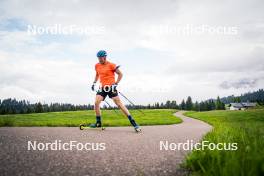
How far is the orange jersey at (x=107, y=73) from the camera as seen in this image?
27.1 ft

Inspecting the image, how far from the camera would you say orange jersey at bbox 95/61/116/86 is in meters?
8.27

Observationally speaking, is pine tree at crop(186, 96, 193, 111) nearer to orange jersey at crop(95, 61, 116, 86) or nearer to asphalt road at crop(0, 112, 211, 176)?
orange jersey at crop(95, 61, 116, 86)

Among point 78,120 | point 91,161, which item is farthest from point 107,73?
point 78,120

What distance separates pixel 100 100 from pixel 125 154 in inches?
170

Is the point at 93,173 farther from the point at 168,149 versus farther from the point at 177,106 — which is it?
the point at 177,106

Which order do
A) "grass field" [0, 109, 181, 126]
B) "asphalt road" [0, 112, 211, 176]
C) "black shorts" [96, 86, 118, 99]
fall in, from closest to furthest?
"asphalt road" [0, 112, 211, 176], "black shorts" [96, 86, 118, 99], "grass field" [0, 109, 181, 126]

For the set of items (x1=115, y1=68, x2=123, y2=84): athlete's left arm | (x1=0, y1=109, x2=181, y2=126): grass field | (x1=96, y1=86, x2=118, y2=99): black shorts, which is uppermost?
(x1=115, y1=68, x2=123, y2=84): athlete's left arm

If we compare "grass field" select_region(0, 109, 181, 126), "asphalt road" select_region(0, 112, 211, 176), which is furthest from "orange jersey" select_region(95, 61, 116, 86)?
"asphalt road" select_region(0, 112, 211, 176)

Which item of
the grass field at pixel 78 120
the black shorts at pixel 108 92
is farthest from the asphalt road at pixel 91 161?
the grass field at pixel 78 120

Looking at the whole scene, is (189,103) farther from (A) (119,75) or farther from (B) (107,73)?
(B) (107,73)

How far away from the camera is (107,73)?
8273 mm

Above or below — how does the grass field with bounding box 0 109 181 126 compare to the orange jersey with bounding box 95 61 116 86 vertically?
below

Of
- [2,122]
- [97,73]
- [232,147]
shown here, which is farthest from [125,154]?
[2,122]

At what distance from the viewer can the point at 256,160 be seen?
8.03ft
